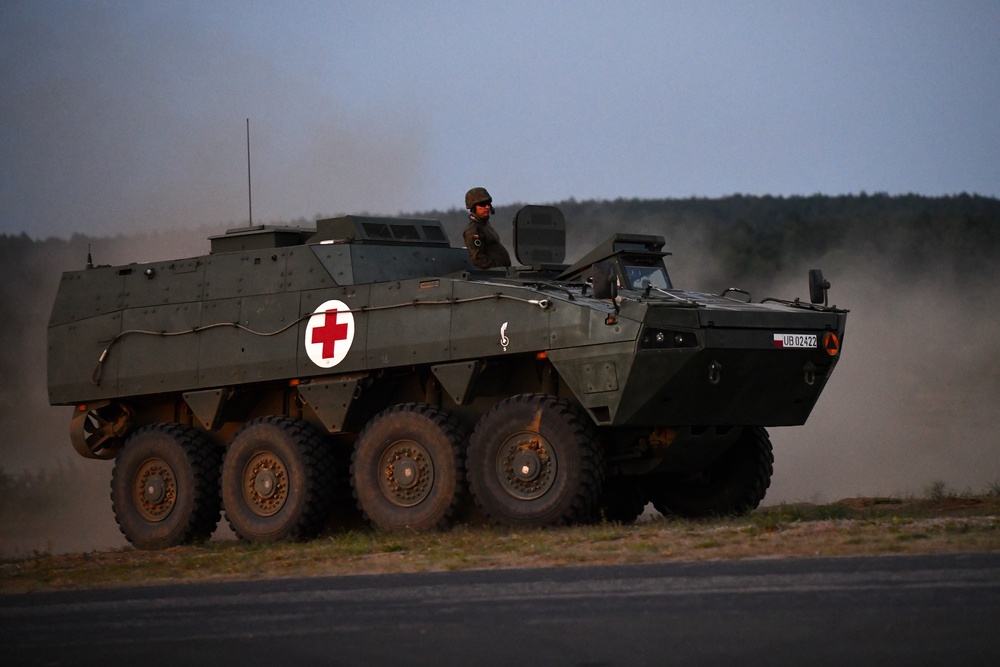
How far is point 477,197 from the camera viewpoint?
16766mm

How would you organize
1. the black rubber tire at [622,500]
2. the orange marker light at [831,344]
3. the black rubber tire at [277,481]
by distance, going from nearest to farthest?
the orange marker light at [831,344], the black rubber tire at [277,481], the black rubber tire at [622,500]

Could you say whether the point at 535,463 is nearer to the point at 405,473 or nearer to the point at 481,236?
the point at 405,473

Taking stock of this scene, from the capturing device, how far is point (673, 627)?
811 cm

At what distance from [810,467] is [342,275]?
1572 cm

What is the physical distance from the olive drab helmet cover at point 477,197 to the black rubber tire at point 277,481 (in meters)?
2.75

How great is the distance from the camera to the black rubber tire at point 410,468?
15.2 metres

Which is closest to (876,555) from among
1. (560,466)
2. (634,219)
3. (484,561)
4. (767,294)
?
(484,561)

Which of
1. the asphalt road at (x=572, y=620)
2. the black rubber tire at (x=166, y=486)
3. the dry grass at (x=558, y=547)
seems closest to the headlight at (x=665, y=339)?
the dry grass at (x=558, y=547)

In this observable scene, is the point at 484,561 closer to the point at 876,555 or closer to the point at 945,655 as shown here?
the point at 876,555

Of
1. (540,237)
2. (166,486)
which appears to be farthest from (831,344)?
(166,486)

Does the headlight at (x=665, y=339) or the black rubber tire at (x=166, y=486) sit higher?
the headlight at (x=665, y=339)

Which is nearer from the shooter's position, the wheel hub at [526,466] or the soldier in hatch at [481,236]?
the wheel hub at [526,466]

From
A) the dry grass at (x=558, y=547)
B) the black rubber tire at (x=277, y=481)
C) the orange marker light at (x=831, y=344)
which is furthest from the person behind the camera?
the black rubber tire at (x=277, y=481)

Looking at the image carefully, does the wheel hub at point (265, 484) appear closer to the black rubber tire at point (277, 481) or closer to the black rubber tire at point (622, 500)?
the black rubber tire at point (277, 481)
